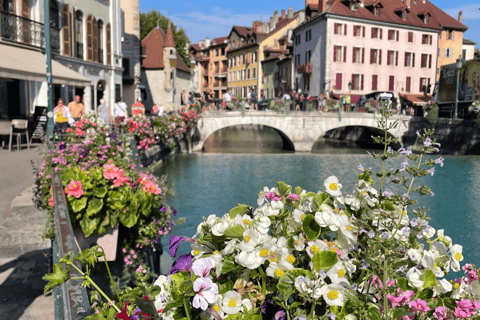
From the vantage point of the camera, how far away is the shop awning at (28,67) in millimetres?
12109

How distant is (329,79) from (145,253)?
111 ft

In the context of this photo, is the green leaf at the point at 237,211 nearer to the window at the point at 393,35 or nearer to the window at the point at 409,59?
the window at the point at 393,35

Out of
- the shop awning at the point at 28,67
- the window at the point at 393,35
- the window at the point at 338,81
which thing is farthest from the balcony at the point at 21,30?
the window at the point at 393,35

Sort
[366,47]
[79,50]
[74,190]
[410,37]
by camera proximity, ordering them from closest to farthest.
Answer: [74,190], [79,50], [366,47], [410,37]

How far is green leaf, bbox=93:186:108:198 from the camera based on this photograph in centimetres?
398

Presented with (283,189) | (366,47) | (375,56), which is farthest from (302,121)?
(283,189)

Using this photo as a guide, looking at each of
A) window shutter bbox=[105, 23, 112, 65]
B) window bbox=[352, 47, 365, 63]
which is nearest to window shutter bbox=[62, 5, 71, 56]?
window shutter bbox=[105, 23, 112, 65]

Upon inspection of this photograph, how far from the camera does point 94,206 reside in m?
3.96

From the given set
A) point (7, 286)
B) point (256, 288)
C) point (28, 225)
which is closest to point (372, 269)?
point (256, 288)

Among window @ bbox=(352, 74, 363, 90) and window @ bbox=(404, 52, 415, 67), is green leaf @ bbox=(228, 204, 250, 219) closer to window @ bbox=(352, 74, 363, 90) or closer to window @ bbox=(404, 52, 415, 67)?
window @ bbox=(352, 74, 363, 90)

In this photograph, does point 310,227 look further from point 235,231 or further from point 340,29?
point 340,29

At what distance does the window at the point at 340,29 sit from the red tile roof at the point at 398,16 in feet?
2.66

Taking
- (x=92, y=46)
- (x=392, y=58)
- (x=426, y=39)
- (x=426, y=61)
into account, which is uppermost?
(x=426, y=39)

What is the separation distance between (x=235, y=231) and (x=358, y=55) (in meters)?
Answer: 39.3
